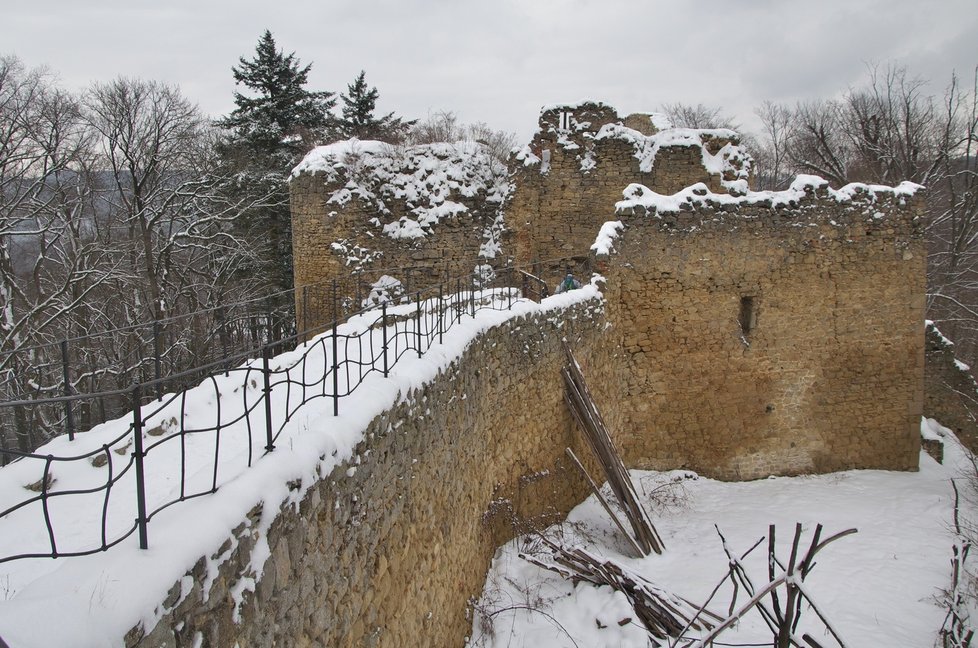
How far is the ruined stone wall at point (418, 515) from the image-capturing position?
237cm

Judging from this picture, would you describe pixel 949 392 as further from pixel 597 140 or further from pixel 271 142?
pixel 271 142

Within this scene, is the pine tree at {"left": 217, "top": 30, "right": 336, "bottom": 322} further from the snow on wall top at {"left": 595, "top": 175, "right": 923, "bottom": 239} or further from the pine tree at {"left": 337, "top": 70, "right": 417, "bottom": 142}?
the snow on wall top at {"left": 595, "top": 175, "right": 923, "bottom": 239}

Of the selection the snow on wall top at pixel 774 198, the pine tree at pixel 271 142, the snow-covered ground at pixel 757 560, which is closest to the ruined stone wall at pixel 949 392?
the snow-covered ground at pixel 757 560

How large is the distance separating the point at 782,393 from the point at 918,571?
3.80m

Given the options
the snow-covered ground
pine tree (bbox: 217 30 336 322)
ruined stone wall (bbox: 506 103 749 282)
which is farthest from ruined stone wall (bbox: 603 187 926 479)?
pine tree (bbox: 217 30 336 322)

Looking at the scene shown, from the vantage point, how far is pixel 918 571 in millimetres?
7133

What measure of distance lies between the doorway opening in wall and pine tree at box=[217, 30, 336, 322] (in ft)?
46.9

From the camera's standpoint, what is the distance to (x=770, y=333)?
33.9 ft

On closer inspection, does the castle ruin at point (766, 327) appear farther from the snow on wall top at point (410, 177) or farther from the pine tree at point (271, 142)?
the pine tree at point (271, 142)

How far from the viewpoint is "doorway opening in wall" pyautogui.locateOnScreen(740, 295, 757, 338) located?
33.7 ft

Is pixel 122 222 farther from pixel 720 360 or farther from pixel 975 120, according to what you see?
pixel 975 120

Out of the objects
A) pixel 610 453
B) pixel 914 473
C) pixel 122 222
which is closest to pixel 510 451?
pixel 610 453

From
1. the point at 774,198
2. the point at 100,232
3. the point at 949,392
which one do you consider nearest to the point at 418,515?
the point at 774,198

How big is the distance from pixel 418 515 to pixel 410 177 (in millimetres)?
11423
